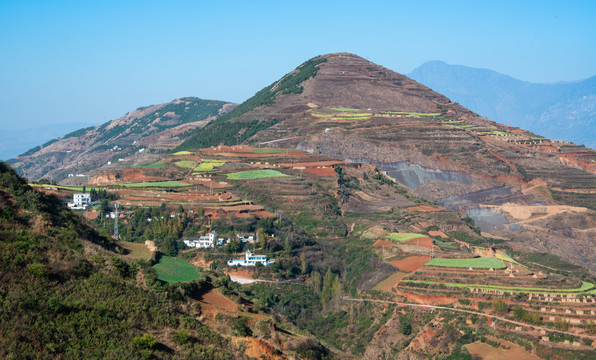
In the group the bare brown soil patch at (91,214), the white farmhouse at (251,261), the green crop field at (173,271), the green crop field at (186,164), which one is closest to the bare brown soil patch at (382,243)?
the white farmhouse at (251,261)

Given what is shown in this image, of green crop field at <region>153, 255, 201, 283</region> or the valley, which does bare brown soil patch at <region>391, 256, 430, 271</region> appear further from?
green crop field at <region>153, 255, 201, 283</region>

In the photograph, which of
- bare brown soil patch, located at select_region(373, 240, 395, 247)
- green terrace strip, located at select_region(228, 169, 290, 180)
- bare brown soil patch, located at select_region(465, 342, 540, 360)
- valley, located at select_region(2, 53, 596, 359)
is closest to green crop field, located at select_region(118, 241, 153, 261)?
valley, located at select_region(2, 53, 596, 359)

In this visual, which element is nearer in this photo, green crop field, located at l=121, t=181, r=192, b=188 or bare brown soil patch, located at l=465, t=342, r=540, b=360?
bare brown soil patch, located at l=465, t=342, r=540, b=360

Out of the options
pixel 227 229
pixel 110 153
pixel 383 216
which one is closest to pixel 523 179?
pixel 383 216

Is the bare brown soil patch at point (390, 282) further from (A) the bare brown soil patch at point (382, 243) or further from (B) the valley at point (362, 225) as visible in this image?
(A) the bare brown soil patch at point (382, 243)

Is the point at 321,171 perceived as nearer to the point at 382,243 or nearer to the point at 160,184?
the point at 160,184

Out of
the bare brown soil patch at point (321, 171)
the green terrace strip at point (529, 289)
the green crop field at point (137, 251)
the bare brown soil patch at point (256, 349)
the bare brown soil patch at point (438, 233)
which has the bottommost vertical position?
the green terrace strip at point (529, 289)
